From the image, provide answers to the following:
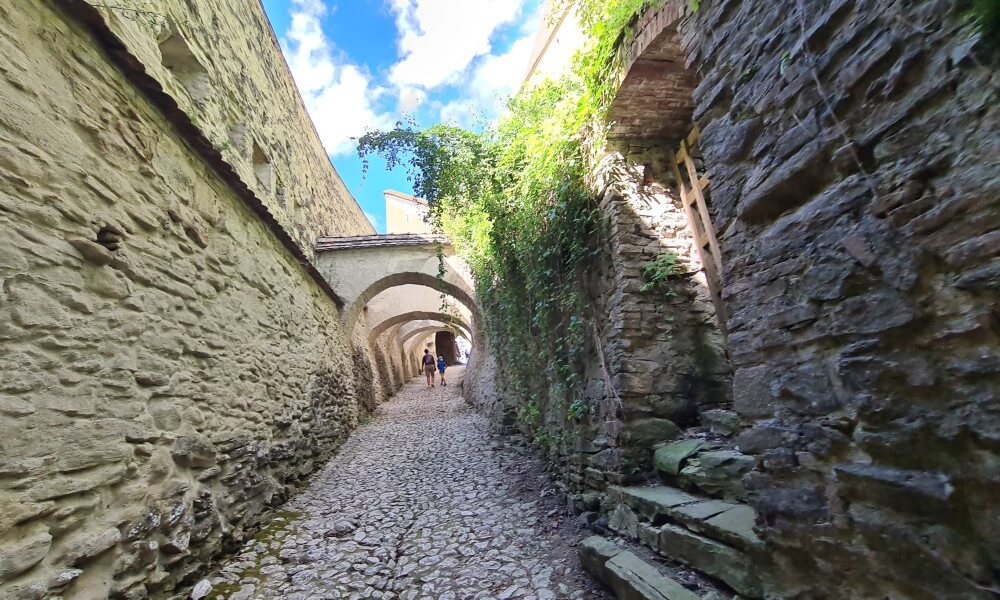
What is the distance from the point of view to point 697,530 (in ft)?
6.59

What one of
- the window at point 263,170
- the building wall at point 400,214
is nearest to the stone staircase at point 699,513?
the window at point 263,170

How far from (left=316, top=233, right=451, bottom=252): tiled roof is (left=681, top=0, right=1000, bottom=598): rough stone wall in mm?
6738

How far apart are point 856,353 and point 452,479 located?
164 inches

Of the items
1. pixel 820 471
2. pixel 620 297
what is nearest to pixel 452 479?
pixel 620 297

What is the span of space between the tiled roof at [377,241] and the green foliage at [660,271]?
549cm

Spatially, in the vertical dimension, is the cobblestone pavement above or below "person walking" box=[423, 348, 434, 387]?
below

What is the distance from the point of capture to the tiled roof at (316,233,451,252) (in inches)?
308

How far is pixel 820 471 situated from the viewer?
4.62ft

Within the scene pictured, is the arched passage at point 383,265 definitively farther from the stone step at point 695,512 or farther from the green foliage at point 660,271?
the stone step at point 695,512

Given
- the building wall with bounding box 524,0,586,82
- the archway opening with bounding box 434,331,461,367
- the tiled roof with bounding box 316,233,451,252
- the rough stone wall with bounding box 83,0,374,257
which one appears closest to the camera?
the rough stone wall with bounding box 83,0,374,257

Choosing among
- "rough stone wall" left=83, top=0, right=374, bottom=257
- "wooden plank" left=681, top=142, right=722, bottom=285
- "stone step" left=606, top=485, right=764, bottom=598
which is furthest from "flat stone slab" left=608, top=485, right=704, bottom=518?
"rough stone wall" left=83, top=0, right=374, bottom=257

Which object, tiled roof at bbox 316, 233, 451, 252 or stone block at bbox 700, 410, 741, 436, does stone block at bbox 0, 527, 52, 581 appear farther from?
tiled roof at bbox 316, 233, 451, 252

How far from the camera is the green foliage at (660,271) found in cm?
294

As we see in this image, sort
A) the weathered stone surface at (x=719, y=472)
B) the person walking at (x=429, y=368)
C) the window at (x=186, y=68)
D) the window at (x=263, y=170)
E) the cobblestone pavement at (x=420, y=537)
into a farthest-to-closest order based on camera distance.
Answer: the person walking at (x=429, y=368) → the window at (x=263, y=170) → the window at (x=186, y=68) → the cobblestone pavement at (x=420, y=537) → the weathered stone surface at (x=719, y=472)
